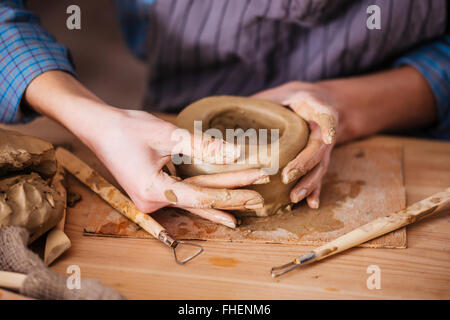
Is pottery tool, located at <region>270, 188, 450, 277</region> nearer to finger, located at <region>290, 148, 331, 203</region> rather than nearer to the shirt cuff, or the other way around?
finger, located at <region>290, 148, 331, 203</region>

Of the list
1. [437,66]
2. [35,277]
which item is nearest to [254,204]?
[35,277]

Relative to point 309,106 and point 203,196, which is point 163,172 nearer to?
point 203,196

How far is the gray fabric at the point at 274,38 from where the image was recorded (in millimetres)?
1035

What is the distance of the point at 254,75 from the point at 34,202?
0.67 meters

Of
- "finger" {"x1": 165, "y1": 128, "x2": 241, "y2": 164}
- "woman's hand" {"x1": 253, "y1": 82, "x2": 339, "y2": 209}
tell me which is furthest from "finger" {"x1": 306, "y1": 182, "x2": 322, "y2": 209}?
"finger" {"x1": 165, "y1": 128, "x2": 241, "y2": 164}

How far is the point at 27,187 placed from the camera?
0.70 metres

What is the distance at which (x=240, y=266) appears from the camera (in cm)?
71

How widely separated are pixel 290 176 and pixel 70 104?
1.41ft

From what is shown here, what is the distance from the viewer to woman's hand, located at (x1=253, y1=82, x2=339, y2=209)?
786mm

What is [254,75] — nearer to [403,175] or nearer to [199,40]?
[199,40]

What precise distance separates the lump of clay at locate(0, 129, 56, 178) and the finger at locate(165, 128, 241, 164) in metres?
0.23

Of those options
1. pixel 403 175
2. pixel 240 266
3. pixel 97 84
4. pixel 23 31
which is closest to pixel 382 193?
pixel 403 175

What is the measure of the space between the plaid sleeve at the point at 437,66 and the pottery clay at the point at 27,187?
0.87 m
